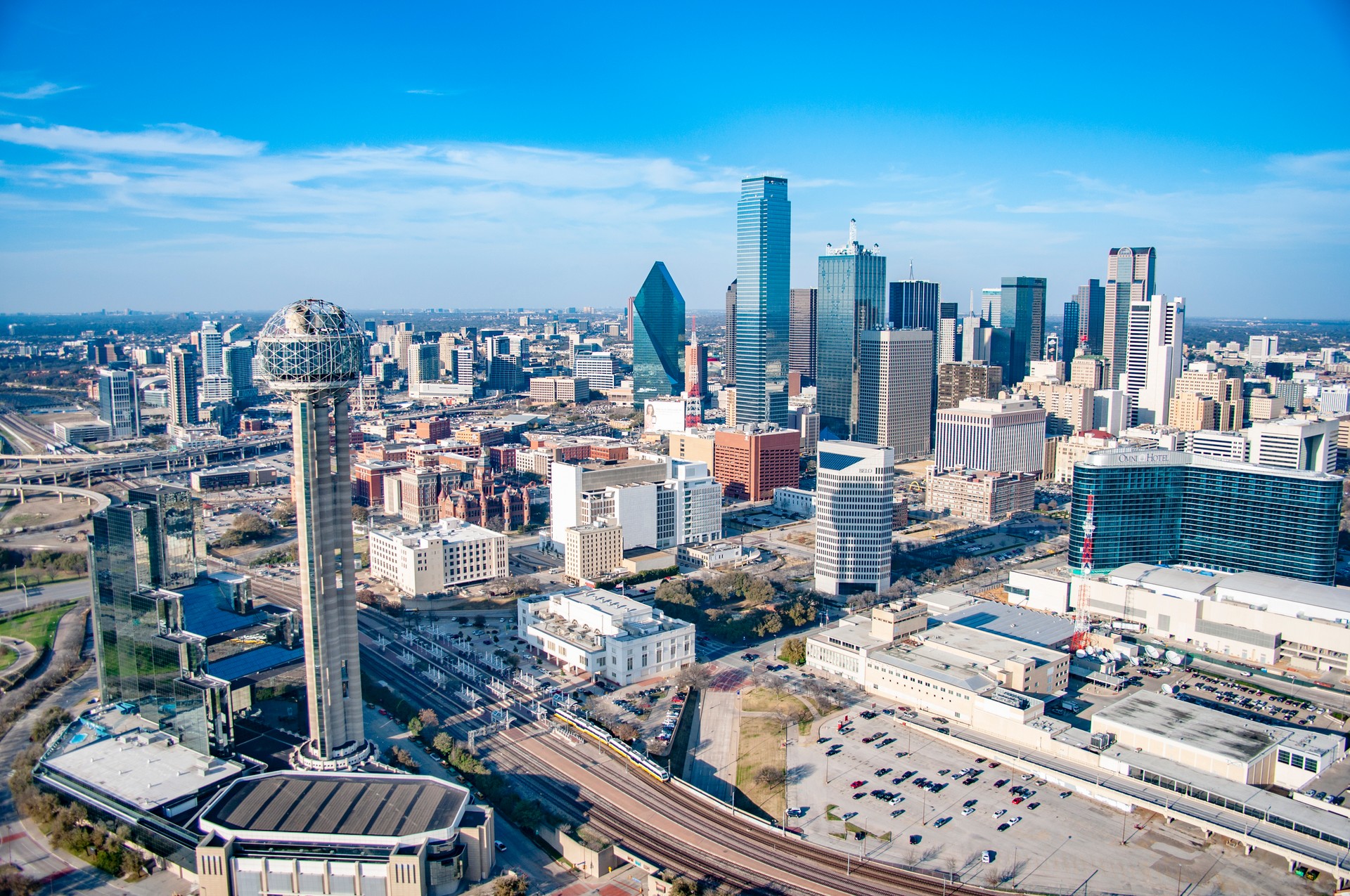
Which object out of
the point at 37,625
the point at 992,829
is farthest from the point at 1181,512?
the point at 37,625

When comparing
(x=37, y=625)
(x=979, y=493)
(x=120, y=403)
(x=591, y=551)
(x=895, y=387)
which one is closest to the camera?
(x=37, y=625)

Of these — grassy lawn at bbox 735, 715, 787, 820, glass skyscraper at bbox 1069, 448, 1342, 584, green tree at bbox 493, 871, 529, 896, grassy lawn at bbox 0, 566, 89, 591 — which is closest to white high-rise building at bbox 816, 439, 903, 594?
glass skyscraper at bbox 1069, 448, 1342, 584

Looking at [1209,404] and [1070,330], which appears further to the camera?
[1070,330]

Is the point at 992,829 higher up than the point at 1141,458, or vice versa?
the point at 1141,458

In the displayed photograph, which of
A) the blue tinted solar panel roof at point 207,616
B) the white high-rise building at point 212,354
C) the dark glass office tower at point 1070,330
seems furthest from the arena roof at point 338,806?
the dark glass office tower at point 1070,330

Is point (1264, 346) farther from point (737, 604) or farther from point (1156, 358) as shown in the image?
point (737, 604)

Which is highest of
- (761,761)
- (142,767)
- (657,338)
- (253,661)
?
(657,338)

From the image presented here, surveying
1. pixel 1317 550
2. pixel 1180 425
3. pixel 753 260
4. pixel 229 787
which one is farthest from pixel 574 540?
pixel 1180 425

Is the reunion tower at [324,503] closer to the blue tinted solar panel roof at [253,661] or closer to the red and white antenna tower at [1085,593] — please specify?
the blue tinted solar panel roof at [253,661]
